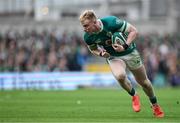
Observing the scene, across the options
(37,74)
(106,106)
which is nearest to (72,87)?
(37,74)

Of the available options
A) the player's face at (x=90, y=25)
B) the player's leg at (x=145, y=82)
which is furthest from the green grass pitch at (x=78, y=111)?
the player's face at (x=90, y=25)

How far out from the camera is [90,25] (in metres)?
18.2

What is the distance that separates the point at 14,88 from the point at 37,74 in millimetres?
1529

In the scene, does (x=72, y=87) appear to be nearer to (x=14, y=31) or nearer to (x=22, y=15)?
(x=14, y=31)

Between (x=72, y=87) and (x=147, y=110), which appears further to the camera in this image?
(x=72, y=87)

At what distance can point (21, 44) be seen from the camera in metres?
40.0

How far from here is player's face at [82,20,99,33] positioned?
59.5 ft

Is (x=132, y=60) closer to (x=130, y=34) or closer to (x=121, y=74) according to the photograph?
(x=121, y=74)

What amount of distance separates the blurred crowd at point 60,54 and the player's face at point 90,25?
826 inches

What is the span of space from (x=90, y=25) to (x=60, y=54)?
22424 mm

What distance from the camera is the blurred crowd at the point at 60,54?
3975 centimetres

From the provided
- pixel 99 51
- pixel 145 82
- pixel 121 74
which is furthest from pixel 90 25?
pixel 145 82

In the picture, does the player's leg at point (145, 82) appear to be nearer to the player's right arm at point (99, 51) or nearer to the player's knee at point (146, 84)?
the player's knee at point (146, 84)

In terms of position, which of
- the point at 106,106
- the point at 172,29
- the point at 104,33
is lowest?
the point at 172,29
